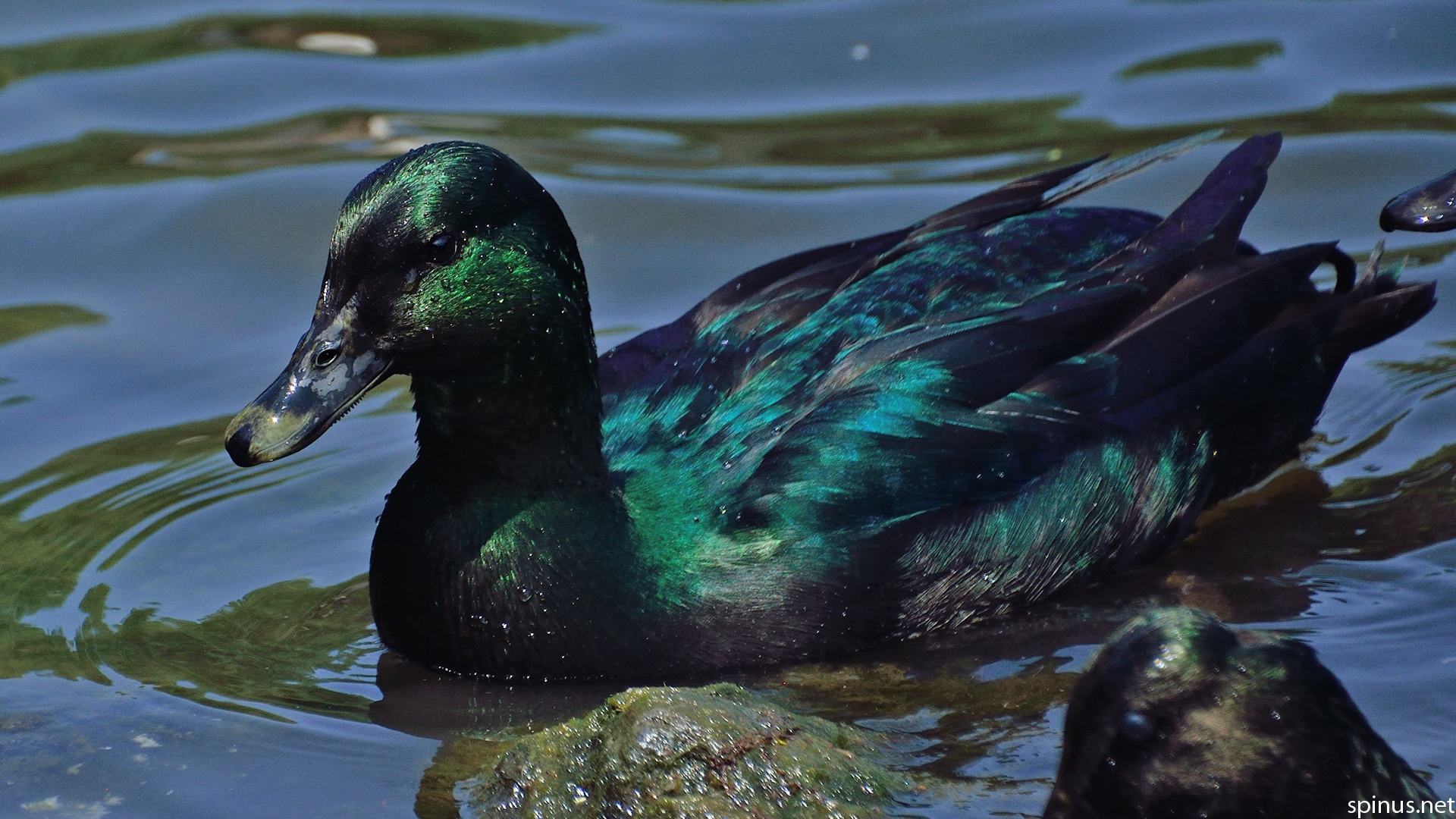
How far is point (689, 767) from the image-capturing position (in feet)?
15.6

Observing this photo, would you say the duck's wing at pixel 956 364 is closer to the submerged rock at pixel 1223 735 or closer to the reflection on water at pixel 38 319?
the submerged rock at pixel 1223 735

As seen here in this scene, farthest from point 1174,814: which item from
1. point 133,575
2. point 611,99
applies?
point 611,99

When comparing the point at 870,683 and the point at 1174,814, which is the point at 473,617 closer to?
the point at 870,683

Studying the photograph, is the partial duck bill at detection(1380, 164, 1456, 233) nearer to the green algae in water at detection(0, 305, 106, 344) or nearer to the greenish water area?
the greenish water area

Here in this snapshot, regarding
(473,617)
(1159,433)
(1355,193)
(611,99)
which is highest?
(611,99)

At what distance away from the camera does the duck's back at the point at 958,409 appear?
19.9 feet

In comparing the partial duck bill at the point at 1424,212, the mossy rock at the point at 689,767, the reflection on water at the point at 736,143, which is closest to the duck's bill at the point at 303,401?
the mossy rock at the point at 689,767

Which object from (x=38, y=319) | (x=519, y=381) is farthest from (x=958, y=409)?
(x=38, y=319)

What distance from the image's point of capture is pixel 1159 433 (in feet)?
21.7

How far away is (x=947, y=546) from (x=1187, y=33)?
5.65 metres

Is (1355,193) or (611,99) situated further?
(611,99)

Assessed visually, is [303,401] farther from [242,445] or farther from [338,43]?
[338,43]

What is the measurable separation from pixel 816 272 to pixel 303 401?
1.96 metres

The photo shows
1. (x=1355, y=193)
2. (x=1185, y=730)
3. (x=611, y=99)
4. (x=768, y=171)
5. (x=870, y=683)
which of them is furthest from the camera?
(x=611, y=99)
